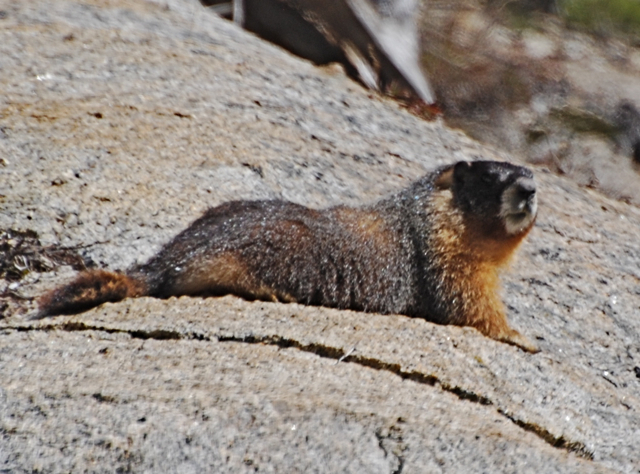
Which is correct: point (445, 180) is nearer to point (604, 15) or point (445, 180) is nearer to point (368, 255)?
point (368, 255)

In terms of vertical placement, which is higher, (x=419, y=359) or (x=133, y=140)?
(x=419, y=359)

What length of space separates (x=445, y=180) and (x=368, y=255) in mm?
991

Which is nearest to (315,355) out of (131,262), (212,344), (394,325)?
(212,344)

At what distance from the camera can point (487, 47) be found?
13984mm

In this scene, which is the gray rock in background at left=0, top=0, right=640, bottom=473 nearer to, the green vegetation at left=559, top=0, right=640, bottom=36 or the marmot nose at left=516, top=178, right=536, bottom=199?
the marmot nose at left=516, top=178, right=536, bottom=199

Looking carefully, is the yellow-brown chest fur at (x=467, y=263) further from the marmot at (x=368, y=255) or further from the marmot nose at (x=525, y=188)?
the marmot nose at (x=525, y=188)

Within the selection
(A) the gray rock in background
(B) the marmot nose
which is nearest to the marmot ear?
(B) the marmot nose

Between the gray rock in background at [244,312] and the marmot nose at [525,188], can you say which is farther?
the marmot nose at [525,188]

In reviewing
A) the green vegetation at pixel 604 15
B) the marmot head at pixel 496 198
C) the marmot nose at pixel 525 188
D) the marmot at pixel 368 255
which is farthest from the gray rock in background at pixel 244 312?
the green vegetation at pixel 604 15

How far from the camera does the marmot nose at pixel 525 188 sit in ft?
19.1

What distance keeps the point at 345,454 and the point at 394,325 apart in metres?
1.69

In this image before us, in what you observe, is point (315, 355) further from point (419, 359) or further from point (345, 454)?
point (345, 454)

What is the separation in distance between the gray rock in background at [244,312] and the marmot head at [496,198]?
3.10ft

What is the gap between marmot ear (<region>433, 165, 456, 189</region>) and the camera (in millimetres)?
6184
